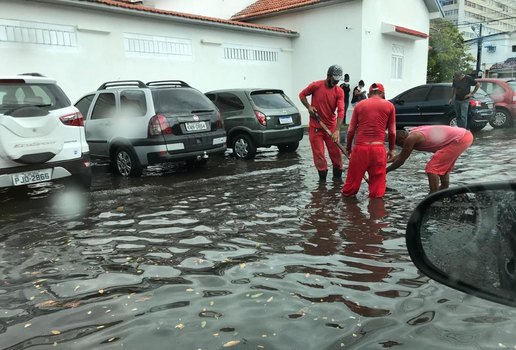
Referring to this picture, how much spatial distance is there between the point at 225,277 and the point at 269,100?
267 inches

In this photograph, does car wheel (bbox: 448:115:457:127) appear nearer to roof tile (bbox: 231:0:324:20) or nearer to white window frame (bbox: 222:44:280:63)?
white window frame (bbox: 222:44:280:63)

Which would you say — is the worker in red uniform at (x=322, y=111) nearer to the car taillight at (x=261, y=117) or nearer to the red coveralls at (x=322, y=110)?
the red coveralls at (x=322, y=110)

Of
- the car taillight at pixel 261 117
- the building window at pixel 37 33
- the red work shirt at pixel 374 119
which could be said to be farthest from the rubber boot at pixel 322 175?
the building window at pixel 37 33

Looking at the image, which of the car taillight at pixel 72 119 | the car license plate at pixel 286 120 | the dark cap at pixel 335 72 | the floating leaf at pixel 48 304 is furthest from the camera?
the car license plate at pixel 286 120

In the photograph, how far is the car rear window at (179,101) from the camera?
24.7 ft

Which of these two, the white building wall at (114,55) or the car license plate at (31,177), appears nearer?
the car license plate at (31,177)

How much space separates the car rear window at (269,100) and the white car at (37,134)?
4.29 meters

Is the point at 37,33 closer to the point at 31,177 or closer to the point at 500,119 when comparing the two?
the point at 31,177

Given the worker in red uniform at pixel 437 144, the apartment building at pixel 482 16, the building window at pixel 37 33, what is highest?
the apartment building at pixel 482 16

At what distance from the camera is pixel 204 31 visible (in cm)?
1464

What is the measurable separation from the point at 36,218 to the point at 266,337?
12.5ft

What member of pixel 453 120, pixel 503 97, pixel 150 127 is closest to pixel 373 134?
pixel 150 127

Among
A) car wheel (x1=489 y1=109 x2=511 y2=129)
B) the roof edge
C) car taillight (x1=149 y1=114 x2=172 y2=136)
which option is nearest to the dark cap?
car taillight (x1=149 y1=114 x2=172 y2=136)

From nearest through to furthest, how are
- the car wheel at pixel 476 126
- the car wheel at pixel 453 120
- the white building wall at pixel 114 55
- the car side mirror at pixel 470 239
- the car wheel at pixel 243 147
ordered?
the car side mirror at pixel 470 239 → the car wheel at pixel 243 147 → the white building wall at pixel 114 55 → the car wheel at pixel 453 120 → the car wheel at pixel 476 126
